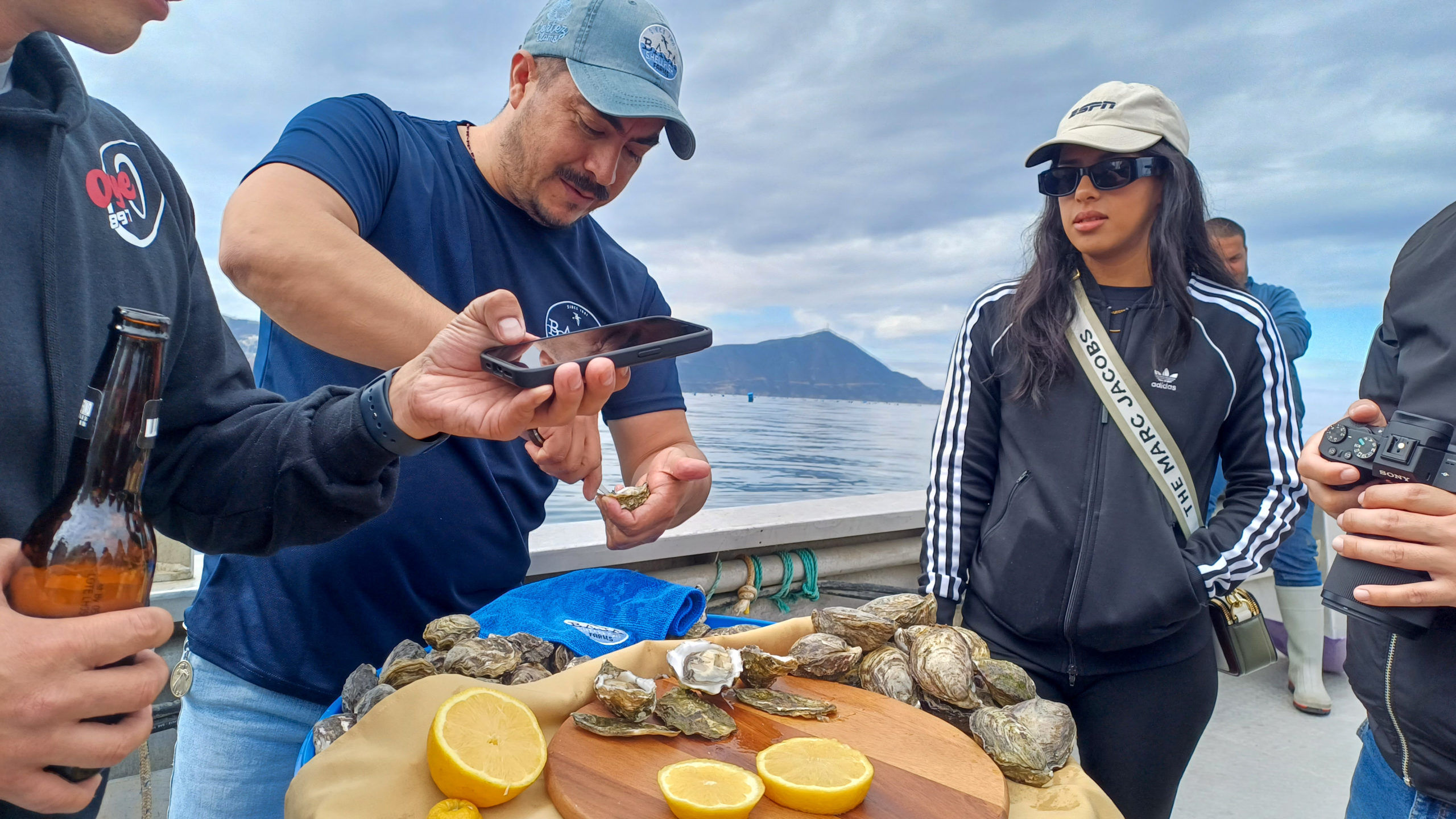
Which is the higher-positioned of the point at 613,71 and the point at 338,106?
the point at 613,71

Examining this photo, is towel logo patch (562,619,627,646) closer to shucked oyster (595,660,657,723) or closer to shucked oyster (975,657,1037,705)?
shucked oyster (595,660,657,723)

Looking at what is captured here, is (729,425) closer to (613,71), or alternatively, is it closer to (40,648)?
(613,71)

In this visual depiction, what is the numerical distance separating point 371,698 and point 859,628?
0.99 m

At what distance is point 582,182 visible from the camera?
192cm

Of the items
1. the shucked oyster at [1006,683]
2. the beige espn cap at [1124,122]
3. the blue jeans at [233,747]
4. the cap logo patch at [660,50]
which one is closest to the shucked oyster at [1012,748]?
the shucked oyster at [1006,683]

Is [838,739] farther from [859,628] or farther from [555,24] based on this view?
[555,24]

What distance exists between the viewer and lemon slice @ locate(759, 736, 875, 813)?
1140mm

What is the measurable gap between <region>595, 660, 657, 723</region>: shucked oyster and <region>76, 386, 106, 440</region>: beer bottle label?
86cm

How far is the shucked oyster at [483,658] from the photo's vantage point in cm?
145

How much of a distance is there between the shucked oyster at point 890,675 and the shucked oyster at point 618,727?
0.46m

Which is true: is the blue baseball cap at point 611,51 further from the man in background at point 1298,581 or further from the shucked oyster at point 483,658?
the man in background at point 1298,581

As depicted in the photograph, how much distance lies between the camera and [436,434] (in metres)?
1.41

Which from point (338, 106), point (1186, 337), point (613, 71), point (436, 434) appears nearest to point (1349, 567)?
point (1186, 337)

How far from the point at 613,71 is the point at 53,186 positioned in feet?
3.72
